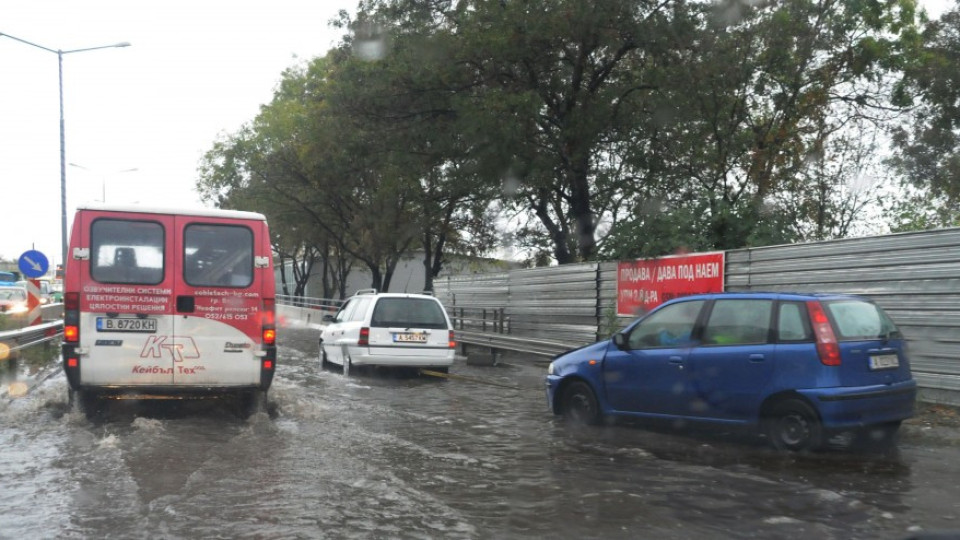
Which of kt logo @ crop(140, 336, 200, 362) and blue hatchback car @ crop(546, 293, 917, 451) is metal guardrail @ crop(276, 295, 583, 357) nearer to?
blue hatchback car @ crop(546, 293, 917, 451)

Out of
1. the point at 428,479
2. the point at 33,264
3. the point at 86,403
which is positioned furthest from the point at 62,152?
the point at 428,479

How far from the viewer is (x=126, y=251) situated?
9820mm

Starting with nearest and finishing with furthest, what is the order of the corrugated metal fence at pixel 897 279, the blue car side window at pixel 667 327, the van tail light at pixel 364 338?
the blue car side window at pixel 667 327
the corrugated metal fence at pixel 897 279
the van tail light at pixel 364 338

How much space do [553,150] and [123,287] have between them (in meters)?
14.9

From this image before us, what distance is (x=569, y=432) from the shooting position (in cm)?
992

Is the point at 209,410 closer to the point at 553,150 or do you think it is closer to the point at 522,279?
the point at 522,279

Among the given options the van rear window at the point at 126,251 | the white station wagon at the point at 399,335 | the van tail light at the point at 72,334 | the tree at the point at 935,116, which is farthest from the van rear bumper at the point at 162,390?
the tree at the point at 935,116

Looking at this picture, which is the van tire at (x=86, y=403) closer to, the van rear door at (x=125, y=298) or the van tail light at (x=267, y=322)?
the van rear door at (x=125, y=298)

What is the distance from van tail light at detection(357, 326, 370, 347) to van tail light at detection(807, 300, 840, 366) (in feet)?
31.0

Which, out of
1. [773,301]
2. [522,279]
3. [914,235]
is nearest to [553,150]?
[522,279]

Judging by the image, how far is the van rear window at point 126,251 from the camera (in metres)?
9.66

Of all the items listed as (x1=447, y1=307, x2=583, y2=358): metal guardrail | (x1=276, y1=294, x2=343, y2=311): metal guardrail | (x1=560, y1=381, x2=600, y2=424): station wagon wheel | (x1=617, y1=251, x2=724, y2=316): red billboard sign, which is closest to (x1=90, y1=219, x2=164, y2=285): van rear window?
(x1=560, y1=381, x2=600, y2=424): station wagon wheel

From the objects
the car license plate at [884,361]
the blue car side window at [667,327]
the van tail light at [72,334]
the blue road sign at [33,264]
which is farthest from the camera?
the blue road sign at [33,264]

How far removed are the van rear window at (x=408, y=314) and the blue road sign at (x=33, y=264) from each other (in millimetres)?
9153
